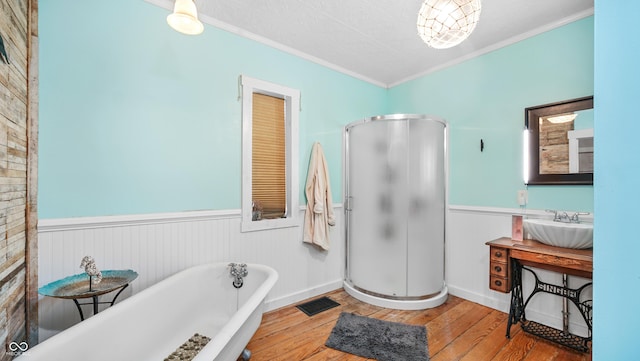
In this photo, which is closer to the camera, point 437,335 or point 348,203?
point 437,335

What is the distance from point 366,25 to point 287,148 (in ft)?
4.34

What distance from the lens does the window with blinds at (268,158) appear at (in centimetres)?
255

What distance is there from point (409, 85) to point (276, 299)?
291 cm

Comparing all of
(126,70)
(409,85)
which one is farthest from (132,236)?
(409,85)

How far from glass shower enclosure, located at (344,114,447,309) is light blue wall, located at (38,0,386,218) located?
4.27 ft

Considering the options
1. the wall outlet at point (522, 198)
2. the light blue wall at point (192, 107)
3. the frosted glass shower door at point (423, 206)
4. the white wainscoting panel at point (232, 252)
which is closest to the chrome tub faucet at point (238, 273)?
the white wainscoting panel at point (232, 252)

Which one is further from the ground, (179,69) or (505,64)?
(505,64)

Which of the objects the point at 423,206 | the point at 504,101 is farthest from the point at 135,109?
the point at 504,101

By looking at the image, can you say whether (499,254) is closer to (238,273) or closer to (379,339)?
(379,339)

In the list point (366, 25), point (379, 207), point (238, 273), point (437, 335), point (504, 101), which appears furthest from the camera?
point (379, 207)

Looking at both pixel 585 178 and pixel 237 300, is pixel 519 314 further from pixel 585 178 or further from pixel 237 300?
pixel 237 300

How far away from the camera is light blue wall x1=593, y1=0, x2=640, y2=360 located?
2.22 ft

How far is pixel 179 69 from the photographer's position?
2.06 metres

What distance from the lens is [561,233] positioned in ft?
6.34
